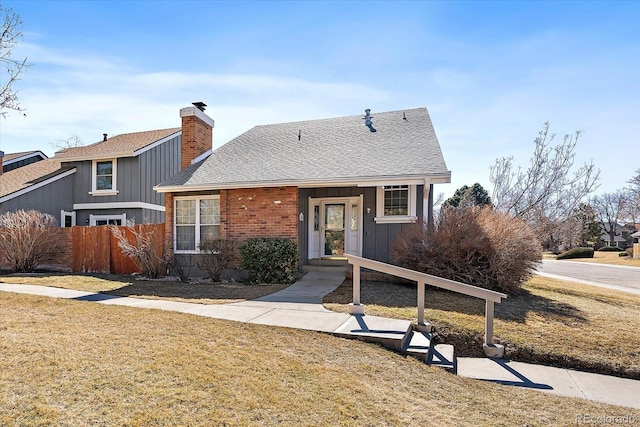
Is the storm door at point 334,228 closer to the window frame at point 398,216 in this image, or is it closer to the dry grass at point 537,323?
the window frame at point 398,216

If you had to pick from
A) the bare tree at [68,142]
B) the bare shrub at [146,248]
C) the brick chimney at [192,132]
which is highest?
the bare tree at [68,142]

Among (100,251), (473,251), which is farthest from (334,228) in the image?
(100,251)

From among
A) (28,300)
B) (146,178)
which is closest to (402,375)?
(28,300)

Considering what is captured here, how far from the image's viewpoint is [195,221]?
1228 centimetres

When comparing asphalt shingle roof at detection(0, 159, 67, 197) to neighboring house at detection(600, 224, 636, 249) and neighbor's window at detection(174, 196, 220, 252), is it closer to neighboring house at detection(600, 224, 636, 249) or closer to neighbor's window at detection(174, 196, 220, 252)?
neighbor's window at detection(174, 196, 220, 252)

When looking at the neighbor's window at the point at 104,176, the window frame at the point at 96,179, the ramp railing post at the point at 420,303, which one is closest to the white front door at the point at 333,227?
the ramp railing post at the point at 420,303

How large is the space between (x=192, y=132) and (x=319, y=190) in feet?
18.0

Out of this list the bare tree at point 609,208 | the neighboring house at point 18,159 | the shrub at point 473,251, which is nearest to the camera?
the shrub at point 473,251

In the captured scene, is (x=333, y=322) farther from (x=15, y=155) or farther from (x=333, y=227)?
(x=15, y=155)

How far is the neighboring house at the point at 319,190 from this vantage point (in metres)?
10.8

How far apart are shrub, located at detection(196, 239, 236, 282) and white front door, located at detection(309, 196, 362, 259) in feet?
9.60

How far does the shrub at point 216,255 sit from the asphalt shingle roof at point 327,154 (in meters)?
1.86

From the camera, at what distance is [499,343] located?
18.8 feet

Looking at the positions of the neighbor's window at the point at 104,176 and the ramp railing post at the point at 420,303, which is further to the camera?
the neighbor's window at the point at 104,176
